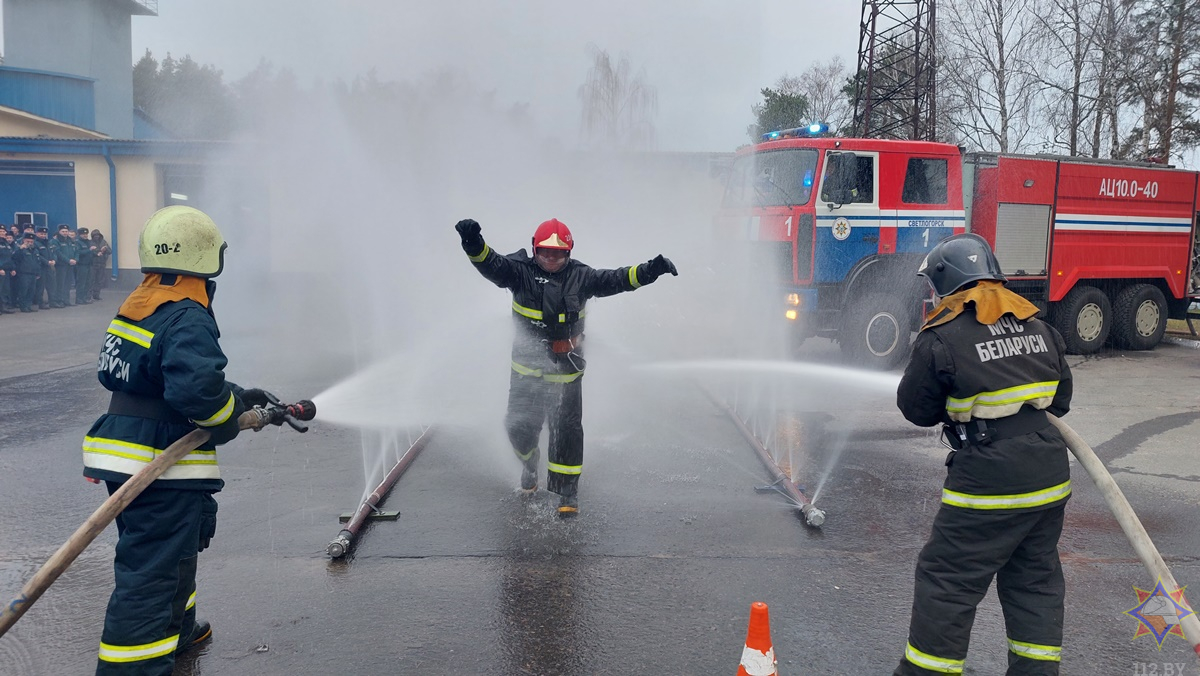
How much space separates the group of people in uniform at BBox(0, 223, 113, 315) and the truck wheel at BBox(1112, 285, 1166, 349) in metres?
18.7

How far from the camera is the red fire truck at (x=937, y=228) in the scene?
955 cm

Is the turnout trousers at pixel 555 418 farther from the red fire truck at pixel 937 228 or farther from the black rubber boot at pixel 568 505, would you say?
the red fire truck at pixel 937 228

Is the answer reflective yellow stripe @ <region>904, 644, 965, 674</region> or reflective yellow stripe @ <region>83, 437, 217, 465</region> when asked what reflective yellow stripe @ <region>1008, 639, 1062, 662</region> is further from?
reflective yellow stripe @ <region>83, 437, 217, 465</region>

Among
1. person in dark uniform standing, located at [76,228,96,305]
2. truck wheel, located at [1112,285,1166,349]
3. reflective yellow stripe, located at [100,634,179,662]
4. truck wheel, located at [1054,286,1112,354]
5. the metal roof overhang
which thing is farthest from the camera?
the metal roof overhang

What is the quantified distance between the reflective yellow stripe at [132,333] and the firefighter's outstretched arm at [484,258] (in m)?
1.88

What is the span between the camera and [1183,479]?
5.88m

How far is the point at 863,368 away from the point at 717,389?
214 cm

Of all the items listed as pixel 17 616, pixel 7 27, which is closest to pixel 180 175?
pixel 7 27

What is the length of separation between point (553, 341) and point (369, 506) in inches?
56.9

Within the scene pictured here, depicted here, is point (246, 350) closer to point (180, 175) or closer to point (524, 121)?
point (524, 121)

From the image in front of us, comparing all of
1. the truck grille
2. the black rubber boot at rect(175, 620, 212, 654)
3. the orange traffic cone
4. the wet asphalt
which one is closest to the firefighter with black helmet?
the black rubber boot at rect(175, 620, 212, 654)

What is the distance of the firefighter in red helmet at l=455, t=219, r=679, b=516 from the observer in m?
4.88

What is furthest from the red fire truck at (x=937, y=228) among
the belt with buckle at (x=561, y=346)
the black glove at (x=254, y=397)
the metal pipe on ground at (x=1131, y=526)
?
the black glove at (x=254, y=397)

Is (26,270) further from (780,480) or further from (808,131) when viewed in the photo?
(780,480)
